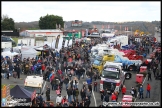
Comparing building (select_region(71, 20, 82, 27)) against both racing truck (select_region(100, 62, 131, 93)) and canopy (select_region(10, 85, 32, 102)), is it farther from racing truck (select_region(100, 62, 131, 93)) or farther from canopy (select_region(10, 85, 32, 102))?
canopy (select_region(10, 85, 32, 102))

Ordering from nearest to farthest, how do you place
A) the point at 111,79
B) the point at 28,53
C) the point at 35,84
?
the point at 35,84 → the point at 111,79 → the point at 28,53

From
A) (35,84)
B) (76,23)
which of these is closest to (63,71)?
(35,84)

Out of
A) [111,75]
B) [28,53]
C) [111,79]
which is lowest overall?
[111,79]

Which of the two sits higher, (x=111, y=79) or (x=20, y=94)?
(x=111, y=79)

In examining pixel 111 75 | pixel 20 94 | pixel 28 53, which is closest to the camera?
pixel 20 94

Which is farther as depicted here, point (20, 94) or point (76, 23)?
point (76, 23)

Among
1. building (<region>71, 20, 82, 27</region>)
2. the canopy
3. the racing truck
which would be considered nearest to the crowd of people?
the racing truck

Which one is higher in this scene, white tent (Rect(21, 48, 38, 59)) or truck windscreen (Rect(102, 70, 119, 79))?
white tent (Rect(21, 48, 38, 59))

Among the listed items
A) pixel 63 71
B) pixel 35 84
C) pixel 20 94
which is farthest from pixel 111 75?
pixel 20 94

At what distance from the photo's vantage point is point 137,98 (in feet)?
77.8

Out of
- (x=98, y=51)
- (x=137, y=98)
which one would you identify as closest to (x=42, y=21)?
(x=98, y=51)

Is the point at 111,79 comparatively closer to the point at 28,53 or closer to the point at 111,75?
the point at 111,75

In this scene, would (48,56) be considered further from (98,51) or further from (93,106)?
(93,106)

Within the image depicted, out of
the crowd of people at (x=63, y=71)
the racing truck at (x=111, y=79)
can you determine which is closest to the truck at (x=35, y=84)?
the crowd of people at (x=63, y=71)
